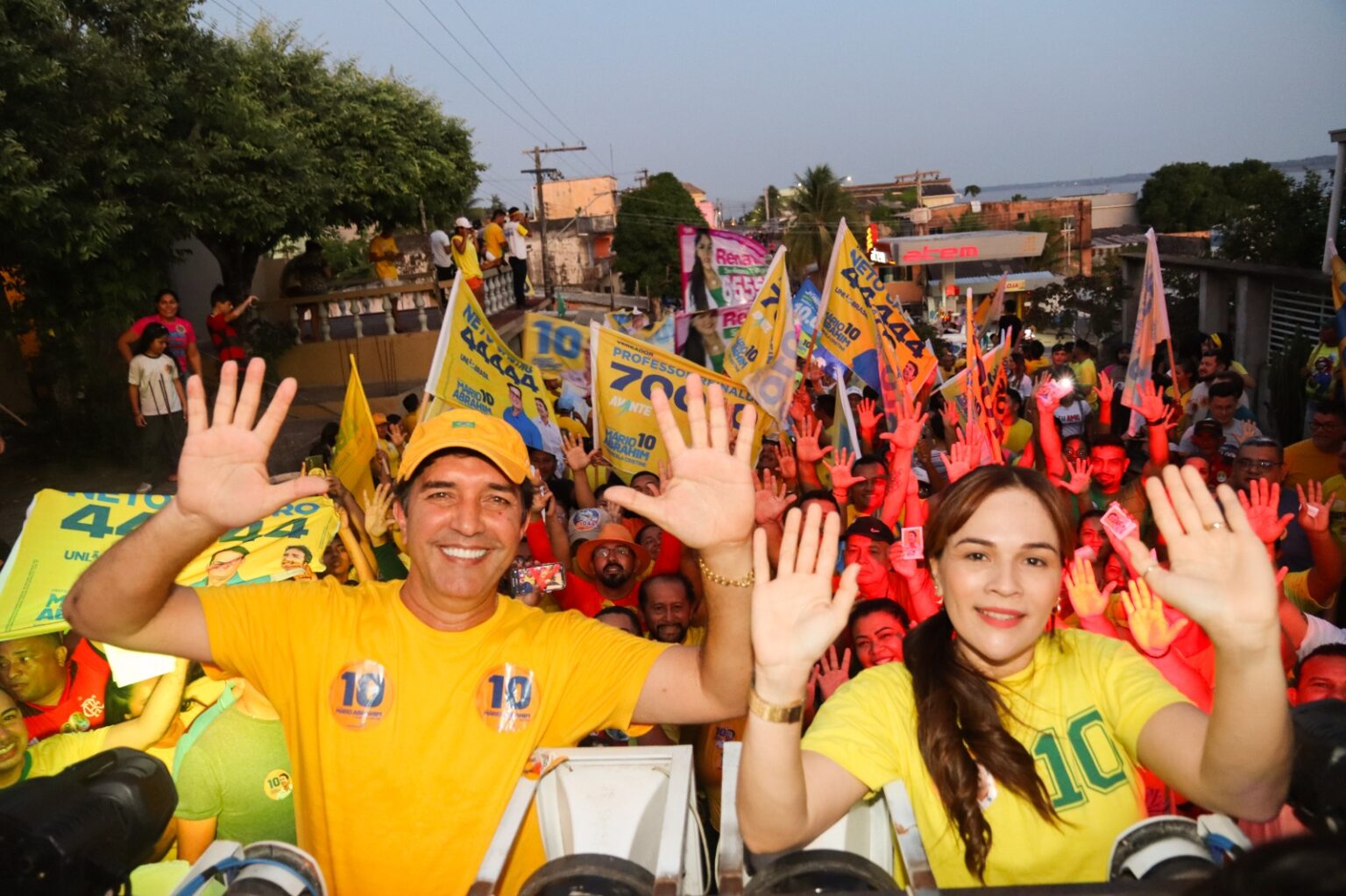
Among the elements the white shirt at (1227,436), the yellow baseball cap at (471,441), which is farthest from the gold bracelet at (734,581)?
the white shirt at (1227,436)

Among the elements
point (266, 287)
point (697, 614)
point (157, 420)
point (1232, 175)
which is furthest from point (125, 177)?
point (1232, 175)

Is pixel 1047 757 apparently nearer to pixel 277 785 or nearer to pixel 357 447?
pixel 277 785

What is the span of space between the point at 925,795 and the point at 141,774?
4.51ft

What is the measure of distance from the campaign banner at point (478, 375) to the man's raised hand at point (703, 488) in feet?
12.1

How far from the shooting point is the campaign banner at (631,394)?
6359mm

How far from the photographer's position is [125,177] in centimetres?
857

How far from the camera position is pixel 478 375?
20.3 feet

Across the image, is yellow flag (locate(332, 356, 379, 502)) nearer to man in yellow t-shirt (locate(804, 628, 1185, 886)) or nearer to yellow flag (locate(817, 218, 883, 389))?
yellow flag (locate(817, 218, 883, 389))

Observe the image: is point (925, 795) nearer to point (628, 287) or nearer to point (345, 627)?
point (345, 627)

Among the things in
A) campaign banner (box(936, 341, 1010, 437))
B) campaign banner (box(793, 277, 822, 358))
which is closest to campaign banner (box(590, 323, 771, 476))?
campaign banner (box(936, 341, 1010, 437))

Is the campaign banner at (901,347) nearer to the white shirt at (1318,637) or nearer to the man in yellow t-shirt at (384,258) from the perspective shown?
the white shirt at (1318,637)

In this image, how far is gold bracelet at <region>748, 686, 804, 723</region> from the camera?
1653 mm

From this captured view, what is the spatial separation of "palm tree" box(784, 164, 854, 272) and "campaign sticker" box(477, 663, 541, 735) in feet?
175

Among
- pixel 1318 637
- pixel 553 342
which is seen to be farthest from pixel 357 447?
pixel 1318 637
